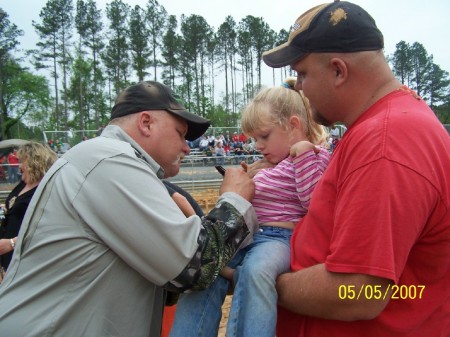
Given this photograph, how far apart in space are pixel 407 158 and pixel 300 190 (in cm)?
88

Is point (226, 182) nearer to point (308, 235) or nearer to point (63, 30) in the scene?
point (308, 235)

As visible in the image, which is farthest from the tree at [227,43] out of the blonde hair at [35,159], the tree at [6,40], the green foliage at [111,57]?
the blonde hair at [35,159]

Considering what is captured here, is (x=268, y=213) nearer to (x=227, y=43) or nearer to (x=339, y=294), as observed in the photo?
(x=339, y=294)

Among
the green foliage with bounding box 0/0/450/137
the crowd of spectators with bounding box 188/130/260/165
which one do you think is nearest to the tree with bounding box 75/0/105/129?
the green foliage with bounding box 0/0/450/137

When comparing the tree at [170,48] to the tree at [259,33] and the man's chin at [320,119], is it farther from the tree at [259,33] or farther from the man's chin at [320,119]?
the man's chin at [320,119]

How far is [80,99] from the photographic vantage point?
54000 millimetres

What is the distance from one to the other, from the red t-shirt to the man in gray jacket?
1.75 ft

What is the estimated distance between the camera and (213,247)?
1812mm

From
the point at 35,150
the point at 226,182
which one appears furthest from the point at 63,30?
the point at 226,182

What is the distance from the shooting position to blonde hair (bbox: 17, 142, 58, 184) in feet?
16.6

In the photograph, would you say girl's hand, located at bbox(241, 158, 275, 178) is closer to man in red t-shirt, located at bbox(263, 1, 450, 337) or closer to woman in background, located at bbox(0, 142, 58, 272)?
man in red t-shirt, located at bbox(263, 1, 450, 337)

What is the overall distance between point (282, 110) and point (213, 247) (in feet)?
3.51

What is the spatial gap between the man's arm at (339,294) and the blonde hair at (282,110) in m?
1.12

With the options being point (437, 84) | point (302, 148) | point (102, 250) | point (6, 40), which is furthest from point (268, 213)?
point (437, 84)
